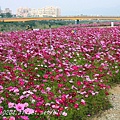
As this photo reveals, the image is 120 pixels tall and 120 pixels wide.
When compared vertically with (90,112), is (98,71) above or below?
above

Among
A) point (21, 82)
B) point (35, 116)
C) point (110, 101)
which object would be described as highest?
point (21, 82)

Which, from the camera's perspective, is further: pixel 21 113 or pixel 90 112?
pixel 90 112

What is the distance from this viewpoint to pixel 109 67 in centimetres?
Answer: 787

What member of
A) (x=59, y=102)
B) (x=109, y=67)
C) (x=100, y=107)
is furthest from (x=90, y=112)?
(x=109, y=67)

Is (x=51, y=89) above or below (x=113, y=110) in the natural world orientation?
above

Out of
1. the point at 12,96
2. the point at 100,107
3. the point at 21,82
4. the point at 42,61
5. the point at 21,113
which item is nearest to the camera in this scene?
the point at 21,113

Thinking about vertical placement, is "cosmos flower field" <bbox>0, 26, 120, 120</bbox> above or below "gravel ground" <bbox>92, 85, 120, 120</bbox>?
above

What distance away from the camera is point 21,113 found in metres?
4.32

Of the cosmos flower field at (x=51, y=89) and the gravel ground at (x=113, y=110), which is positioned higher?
the cosmos flower field at (x=51, y=89)

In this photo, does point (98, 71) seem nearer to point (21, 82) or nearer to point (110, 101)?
point (110, 101)

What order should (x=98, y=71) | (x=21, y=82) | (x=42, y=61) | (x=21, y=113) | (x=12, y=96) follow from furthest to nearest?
(x=42, y=61)
(x=98, y=71)
(x=21, y=82)
(x=12, y=96)
(x=21, y=113)

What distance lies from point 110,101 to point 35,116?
8.25ft

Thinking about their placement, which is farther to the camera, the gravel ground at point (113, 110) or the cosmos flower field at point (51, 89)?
the gravel ground at point (113, 110)

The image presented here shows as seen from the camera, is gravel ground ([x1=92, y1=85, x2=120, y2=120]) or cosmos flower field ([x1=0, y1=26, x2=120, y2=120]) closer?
cosmos flower field ([x1=0, y1=26, x2=120, y2=120])
